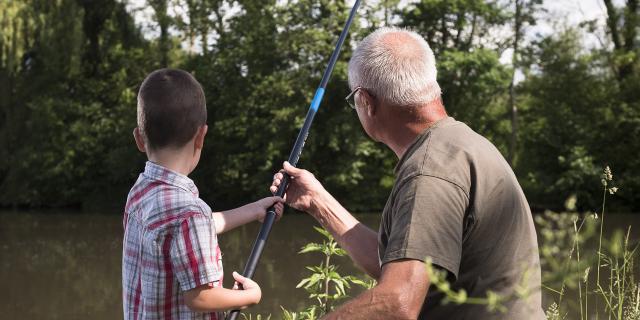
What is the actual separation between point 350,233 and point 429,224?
67cm

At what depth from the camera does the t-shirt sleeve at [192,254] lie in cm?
174

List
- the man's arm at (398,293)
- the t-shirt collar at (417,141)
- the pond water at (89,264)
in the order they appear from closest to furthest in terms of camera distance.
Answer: the man's arm at (398,293), the t-shirt collar at (417,141), the pond water at (89,264)

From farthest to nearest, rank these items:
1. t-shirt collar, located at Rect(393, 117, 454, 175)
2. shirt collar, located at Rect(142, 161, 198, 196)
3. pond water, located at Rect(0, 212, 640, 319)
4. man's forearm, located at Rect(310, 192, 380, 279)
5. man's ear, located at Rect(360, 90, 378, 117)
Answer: pond water, located at Rect(0, 212, 640, 319) → man's forearm, located at Rect(310, 192, 380, 279) → shirt collar, located at Rect(142, 161, 198, 196) → man's ear, located at Rect(360, 90, 378, 117) → t-shirt collar, located at Rect(393, 117, 454, 175)

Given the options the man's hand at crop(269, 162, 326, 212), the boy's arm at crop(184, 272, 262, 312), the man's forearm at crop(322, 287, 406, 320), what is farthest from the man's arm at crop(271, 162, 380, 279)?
the man's forearm at crop(322, 287, 406, 320)

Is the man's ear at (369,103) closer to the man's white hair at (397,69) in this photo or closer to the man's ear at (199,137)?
the man's white hair at (397,69)

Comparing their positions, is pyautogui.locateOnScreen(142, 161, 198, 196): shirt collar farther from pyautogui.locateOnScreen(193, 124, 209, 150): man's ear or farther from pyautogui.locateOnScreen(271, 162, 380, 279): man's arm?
pyautogui.locateOnScreen(271, 162, 380, 279): man's arm

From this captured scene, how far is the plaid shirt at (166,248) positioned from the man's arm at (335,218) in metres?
0.38

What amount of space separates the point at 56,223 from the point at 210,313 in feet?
57.3

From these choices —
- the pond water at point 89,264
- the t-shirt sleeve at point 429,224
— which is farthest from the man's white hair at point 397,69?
the pond water at point 89,264

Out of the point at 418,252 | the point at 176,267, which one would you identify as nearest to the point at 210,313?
the point at 176,267

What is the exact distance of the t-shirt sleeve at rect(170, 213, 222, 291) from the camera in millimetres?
1743

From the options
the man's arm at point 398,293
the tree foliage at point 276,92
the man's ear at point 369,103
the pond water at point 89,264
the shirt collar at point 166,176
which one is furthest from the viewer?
the tree foliage at point 276,92

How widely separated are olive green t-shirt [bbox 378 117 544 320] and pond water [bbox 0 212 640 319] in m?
6.03

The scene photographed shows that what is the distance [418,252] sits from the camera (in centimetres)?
142
